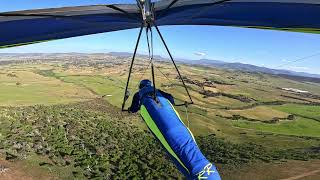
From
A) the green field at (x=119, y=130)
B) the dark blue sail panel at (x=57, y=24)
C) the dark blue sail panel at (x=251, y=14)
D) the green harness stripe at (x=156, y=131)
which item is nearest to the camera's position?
the green harness stripe at (x=156, y=131)

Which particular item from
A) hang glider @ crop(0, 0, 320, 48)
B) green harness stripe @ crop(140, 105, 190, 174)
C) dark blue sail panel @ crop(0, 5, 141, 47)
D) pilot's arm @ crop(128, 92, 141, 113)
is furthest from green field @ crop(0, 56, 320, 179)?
green harness stripe @ crop(140, 105, 190, 174)

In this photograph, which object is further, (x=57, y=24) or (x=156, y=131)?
(x=57, y=24)

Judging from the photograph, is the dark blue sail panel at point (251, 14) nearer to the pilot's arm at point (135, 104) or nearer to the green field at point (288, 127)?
the pilot's arm at point (135, 104)

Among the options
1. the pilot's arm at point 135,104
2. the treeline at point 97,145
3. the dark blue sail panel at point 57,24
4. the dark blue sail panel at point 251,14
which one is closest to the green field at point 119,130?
the treeline at point 97,145

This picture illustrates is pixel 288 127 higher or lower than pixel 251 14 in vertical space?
lower

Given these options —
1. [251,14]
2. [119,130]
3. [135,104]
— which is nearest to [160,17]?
[135,104]

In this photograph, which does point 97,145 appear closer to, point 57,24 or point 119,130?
point 119,130

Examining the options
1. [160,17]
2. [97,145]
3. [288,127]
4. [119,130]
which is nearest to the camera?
[160,17]

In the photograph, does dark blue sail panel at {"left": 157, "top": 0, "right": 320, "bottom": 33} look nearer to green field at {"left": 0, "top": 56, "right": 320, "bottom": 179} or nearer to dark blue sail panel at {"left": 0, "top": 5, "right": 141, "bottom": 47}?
dark blue sail panel at {"left": 0, "top": 5, "right": 141, "bottom": 47}
